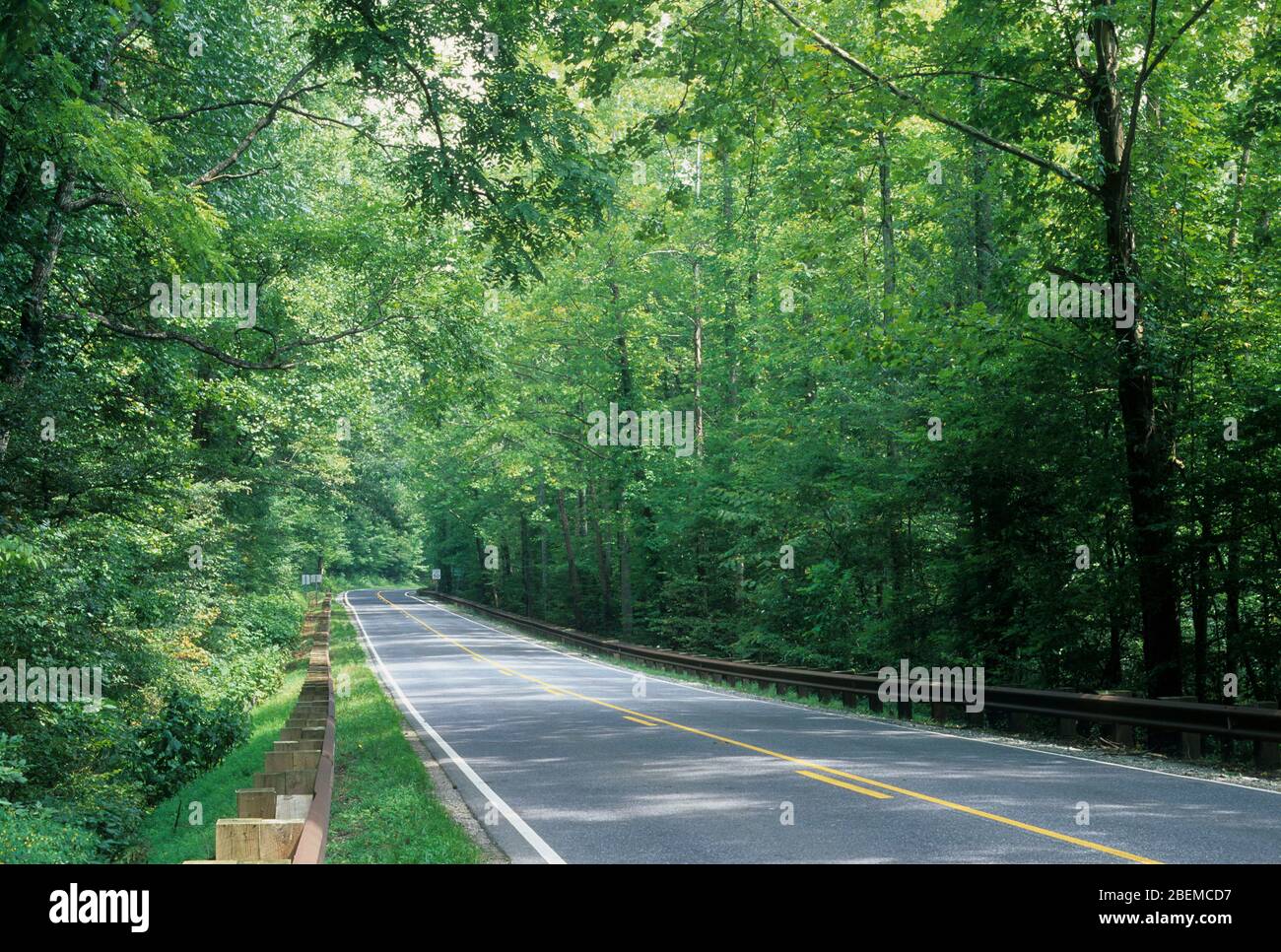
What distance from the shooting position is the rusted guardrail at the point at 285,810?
170 inches

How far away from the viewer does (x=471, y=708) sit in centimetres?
1764

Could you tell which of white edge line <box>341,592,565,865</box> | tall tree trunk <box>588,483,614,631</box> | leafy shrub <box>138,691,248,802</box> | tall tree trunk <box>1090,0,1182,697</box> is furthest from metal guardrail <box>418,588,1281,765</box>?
tall tree trunk <box>588,483,614,631</box>

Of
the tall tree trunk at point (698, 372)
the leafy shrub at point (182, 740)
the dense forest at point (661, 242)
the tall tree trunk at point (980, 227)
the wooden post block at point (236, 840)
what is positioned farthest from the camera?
the tall tree trunk at point (698, 372)

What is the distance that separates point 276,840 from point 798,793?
5.95 metres

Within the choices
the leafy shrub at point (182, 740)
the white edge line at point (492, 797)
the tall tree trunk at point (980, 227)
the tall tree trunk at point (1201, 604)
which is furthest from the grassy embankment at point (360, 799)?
the tall tree trunk at point (980, 227)

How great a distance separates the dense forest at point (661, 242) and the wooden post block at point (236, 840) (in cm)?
484

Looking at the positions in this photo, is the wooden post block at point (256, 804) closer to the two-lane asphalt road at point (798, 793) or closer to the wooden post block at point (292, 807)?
the wooden post block at point (292, 807)

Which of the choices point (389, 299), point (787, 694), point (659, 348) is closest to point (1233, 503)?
point (787, 694)

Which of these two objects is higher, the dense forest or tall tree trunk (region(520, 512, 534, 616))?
the dense forest

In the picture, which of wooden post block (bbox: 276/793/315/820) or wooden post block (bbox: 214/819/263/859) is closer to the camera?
wooden post block (bbox: 214/819/263/859)

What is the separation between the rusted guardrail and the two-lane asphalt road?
1786mm

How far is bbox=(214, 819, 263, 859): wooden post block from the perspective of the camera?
4258 millimetres

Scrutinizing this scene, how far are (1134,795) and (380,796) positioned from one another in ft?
24.3

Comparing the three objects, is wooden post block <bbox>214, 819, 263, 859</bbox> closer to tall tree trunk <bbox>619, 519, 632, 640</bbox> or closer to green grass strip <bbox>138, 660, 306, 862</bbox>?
green grass strip <bbox>138, 660, 306, 862</bbox>
